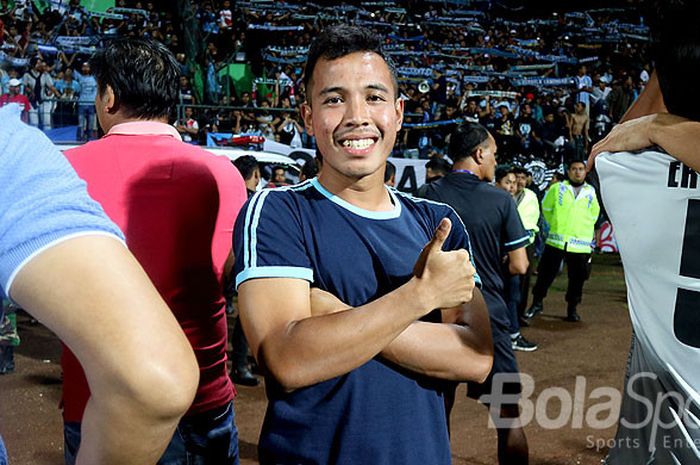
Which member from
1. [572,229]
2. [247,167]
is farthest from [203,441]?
[572,229]

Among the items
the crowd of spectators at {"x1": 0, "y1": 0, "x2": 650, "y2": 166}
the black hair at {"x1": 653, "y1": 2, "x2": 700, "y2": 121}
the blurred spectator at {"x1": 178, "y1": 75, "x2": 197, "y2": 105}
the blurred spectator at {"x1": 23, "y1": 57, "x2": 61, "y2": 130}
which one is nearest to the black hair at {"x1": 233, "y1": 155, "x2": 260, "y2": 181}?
the black hair at {"x1": 653, "y1": 2, "x2": 700, "y2": 121}

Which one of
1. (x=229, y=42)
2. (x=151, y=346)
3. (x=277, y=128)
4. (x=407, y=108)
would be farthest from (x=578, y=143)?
(x=151, y=346)

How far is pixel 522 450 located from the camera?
444 centimetres

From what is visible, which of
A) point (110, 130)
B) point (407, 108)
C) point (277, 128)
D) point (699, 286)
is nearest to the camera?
point (699, 286)

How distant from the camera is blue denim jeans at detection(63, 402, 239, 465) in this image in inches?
102

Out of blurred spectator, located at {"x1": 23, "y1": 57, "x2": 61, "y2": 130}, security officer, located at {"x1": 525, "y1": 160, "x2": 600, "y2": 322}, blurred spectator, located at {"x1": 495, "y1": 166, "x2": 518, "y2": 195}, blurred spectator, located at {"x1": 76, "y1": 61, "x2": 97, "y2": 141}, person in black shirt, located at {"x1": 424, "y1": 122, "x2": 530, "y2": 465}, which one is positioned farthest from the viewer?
blurred spectator, located at {"x1": 23, "y1": 57, "x2": 61, "y2": 130}

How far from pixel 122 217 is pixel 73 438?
752mm

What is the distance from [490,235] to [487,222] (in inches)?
3.5

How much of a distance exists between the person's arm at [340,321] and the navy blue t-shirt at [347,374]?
0.24 feet

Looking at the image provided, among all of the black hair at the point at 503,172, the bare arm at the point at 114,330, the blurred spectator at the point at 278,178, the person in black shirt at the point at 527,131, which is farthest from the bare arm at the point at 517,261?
the person in black shirt at the point at 527,131

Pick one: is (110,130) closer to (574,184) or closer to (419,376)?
(419,376)

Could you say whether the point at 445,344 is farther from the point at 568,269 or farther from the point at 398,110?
the point at 568,269

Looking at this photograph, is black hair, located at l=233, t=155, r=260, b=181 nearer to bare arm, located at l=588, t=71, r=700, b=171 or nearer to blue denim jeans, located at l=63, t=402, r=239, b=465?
blue denim jeans, located at l=63, t=402, r=239, b=465

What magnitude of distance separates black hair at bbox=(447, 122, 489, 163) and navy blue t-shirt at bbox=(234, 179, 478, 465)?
308 centimetres
